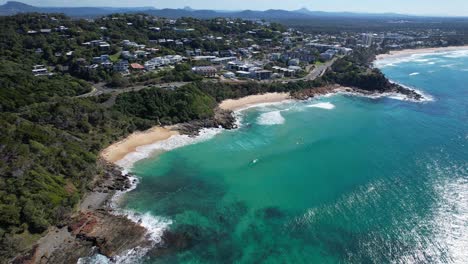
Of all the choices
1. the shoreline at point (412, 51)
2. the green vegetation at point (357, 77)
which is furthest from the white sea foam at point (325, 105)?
the shoreline at point (412, 51)

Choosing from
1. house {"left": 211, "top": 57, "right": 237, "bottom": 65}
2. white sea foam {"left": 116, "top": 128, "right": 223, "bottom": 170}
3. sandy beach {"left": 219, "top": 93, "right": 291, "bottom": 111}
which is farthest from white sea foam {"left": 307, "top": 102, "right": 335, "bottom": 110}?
house {"left": 211, "top": 57, "right": 237, "bottom": 65}

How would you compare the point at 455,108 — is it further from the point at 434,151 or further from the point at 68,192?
the point at 68,192

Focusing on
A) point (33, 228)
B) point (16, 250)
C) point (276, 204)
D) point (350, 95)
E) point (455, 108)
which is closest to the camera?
point (16, 250)

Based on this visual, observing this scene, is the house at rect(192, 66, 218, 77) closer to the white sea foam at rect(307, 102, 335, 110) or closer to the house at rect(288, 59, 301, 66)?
the white sea foam at rect(307, 102, 335, 110)

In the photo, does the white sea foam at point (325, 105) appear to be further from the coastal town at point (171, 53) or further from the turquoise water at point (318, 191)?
the coastal town at point (171, 53)

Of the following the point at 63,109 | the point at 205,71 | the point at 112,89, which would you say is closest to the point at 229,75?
the point at 205,71

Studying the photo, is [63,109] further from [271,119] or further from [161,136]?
A: [271,119]

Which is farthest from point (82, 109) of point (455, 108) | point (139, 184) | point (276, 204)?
point (455, 108)
